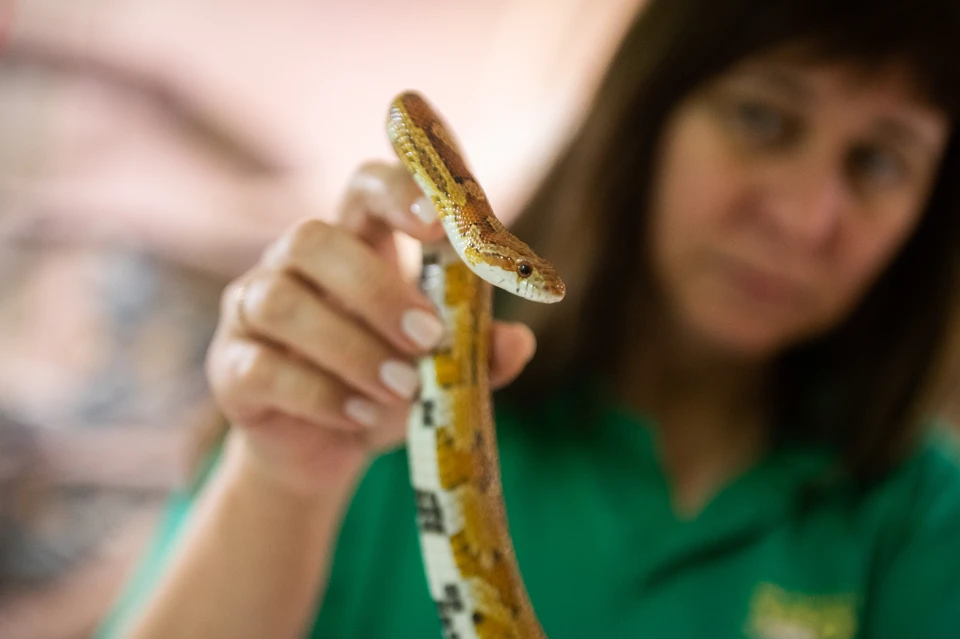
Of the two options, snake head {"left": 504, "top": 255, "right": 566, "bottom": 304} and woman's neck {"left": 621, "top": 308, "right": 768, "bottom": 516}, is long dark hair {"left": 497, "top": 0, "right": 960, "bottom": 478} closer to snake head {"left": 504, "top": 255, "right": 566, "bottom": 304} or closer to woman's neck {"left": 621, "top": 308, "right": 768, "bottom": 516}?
woman's neck {"left": 621, "top": 308, "right": 768, "bottom": 516}

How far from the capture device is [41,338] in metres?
0.64

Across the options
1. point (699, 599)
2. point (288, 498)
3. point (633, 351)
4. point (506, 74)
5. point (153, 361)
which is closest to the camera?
point (288, 498)

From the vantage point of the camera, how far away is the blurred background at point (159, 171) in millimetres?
557

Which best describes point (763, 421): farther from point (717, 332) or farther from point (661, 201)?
point (661, 201)

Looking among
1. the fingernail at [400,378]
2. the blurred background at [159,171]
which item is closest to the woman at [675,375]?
the fingernail at [400,378]

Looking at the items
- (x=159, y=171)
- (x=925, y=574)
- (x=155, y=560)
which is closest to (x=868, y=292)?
(x=925, y=574)

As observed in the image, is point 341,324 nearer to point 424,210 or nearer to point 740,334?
point 424,210

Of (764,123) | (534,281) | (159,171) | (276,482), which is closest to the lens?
(534,281)

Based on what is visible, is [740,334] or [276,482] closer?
[276,482]

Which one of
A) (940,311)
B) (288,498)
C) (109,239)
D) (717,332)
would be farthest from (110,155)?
(940,311)

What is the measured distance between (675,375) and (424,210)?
0.53 metres

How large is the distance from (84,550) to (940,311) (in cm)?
105

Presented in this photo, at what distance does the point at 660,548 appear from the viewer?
0.64 metres

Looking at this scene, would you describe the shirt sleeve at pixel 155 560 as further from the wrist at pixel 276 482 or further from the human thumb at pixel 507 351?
the human thumb at pixel 507 351
